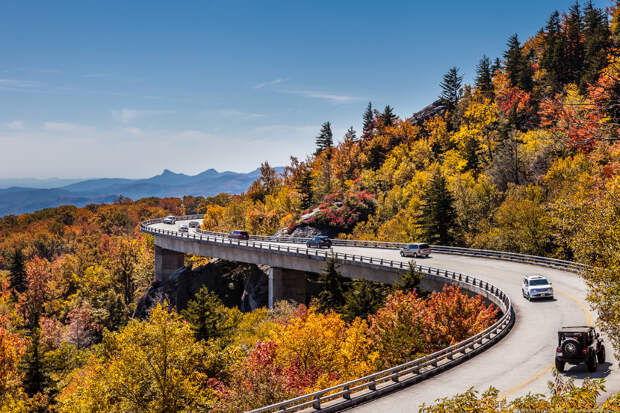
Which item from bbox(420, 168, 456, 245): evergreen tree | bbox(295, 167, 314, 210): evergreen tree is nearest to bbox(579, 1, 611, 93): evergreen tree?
bbox(420, 168, 456, 245): evergreen tree

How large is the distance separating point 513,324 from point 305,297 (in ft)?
119

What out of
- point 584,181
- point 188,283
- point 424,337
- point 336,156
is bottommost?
point 188,283

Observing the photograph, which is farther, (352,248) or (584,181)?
(352,248)

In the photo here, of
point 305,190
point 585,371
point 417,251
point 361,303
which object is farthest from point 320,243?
point 585,371

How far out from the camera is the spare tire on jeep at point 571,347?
1659 cm

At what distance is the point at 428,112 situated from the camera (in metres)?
118

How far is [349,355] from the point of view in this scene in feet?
84.4

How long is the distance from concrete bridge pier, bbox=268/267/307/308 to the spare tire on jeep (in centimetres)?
4209

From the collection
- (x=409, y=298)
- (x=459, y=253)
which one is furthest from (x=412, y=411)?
(x=459, y=253)

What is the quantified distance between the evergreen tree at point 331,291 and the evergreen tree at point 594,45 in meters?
47.0

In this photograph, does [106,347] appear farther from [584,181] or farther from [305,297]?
[584,181]

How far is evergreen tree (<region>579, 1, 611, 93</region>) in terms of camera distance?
2712 inches

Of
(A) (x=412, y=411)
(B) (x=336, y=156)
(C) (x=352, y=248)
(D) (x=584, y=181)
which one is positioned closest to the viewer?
(A) (x=412, y=411)

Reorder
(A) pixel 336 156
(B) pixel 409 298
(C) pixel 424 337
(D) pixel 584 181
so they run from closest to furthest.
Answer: (C) pixel 424 337 → (B) pixel 409 298 → (D) pixel 584 181 → (A) pixel 336 156
